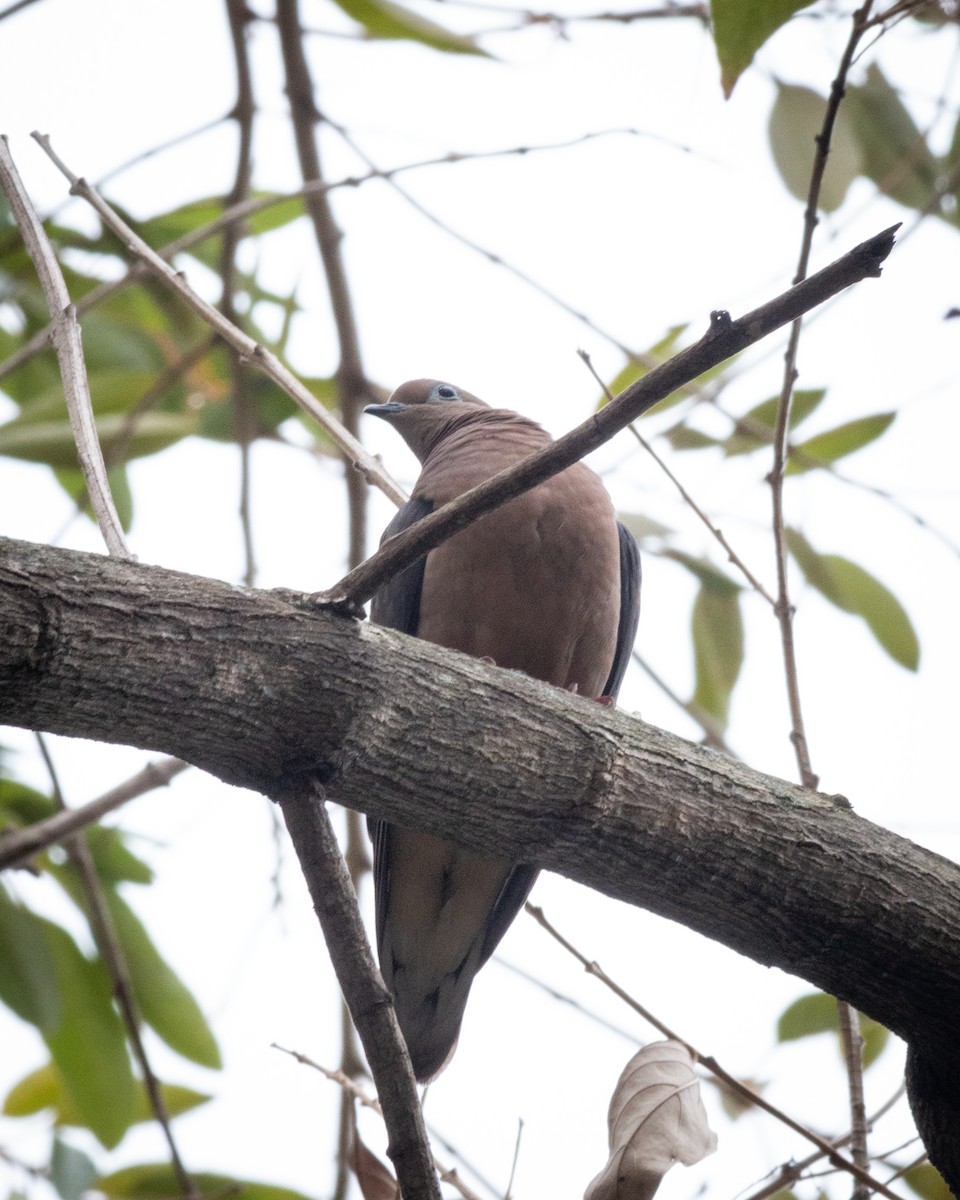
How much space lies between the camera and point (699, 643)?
4.03m

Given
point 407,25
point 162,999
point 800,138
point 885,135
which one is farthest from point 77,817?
point 885,135

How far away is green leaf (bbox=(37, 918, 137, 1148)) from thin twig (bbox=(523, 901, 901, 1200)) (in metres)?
1.36

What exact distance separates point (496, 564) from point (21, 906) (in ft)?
4.72

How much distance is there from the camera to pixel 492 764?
2.12 m

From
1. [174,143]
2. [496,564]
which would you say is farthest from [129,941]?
[174,143]

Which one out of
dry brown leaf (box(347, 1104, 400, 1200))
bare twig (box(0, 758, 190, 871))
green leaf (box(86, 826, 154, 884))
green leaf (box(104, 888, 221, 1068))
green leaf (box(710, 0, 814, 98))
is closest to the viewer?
green leaf (box(710, 0, 814, 98))

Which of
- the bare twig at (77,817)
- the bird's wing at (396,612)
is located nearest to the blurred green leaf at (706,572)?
the bird's wing at (396,612)

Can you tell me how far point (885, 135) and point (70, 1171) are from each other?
12.2 ft

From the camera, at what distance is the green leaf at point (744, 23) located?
2.01m

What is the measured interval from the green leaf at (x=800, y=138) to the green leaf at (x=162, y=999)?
270 centimetres

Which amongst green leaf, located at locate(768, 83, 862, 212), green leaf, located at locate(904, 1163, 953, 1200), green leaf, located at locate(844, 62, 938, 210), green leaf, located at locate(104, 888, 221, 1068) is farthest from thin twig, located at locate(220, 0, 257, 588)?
green leaf, located at locate(904, 1163, 953, 1200)

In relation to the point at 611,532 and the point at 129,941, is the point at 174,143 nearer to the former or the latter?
the point at 611,532

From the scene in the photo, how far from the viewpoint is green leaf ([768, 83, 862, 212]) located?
12.5 ft

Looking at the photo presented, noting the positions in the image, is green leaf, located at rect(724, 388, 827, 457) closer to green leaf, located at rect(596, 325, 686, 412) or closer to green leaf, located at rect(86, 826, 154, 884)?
green leaf, located at rect(596, 325, 686, 412)
